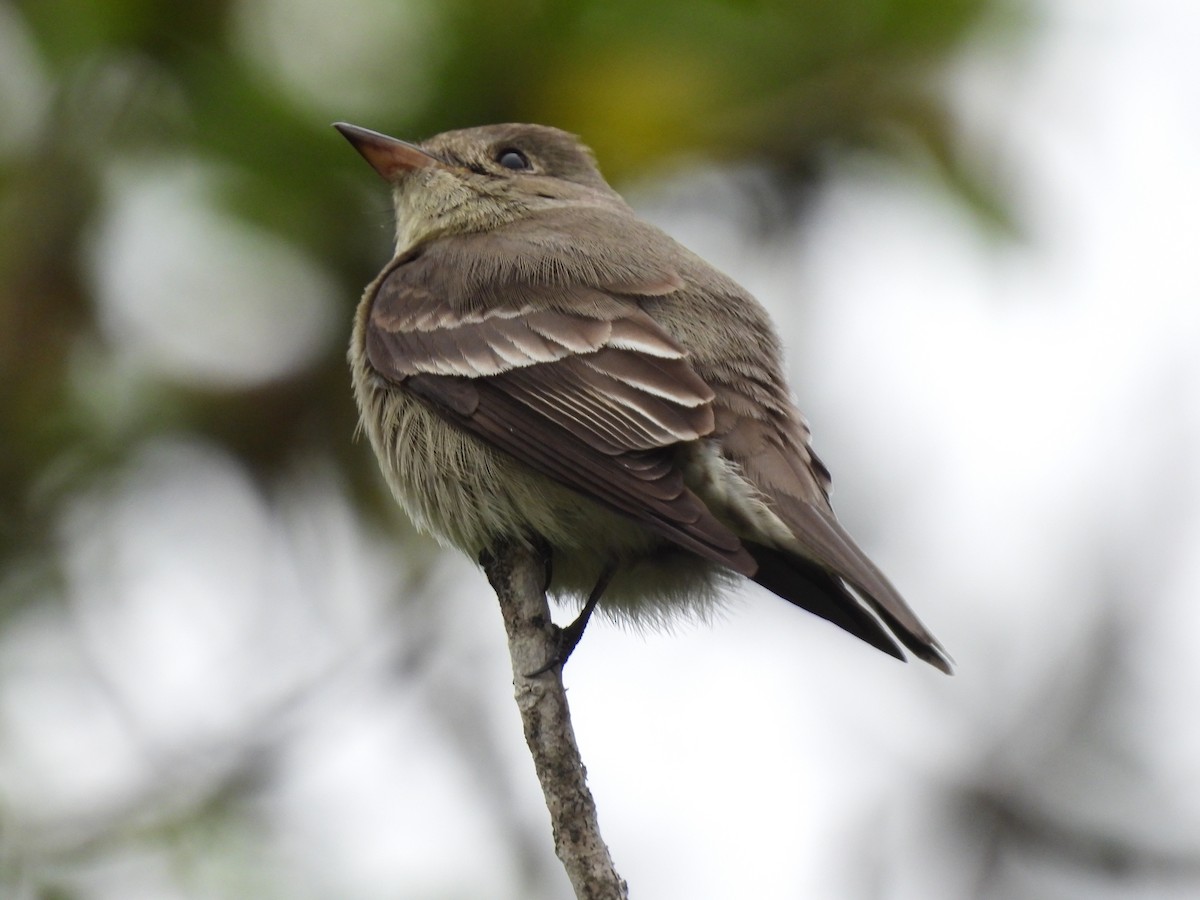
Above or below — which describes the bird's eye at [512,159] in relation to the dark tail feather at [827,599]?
above

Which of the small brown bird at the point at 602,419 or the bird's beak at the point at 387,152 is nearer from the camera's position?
the small brown bird at the point at 602,419

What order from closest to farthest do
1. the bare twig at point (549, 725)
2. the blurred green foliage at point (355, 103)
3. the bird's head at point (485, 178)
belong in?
the bare twig at point (549, 725), the blurred green foliage at point (355, 103), the bird's head at point (485, 178)

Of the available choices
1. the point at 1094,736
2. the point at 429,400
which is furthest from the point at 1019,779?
the point at 429,400

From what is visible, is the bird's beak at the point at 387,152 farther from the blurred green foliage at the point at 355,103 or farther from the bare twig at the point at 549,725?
the bare twig at the point at 549,725

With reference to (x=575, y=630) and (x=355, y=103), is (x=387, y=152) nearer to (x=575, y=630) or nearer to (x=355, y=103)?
(x=355, y=103)

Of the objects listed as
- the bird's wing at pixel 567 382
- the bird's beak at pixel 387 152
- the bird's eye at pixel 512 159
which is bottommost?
the bird's wing at pixel 567 382

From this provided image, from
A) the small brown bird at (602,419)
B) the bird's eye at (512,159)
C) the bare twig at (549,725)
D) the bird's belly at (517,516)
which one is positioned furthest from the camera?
the bird's eye at (512,159)

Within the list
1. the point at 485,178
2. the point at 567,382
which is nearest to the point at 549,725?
the point at 567,382

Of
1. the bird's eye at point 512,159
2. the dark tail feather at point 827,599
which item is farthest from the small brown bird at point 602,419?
the bird's eye at point 512,159
